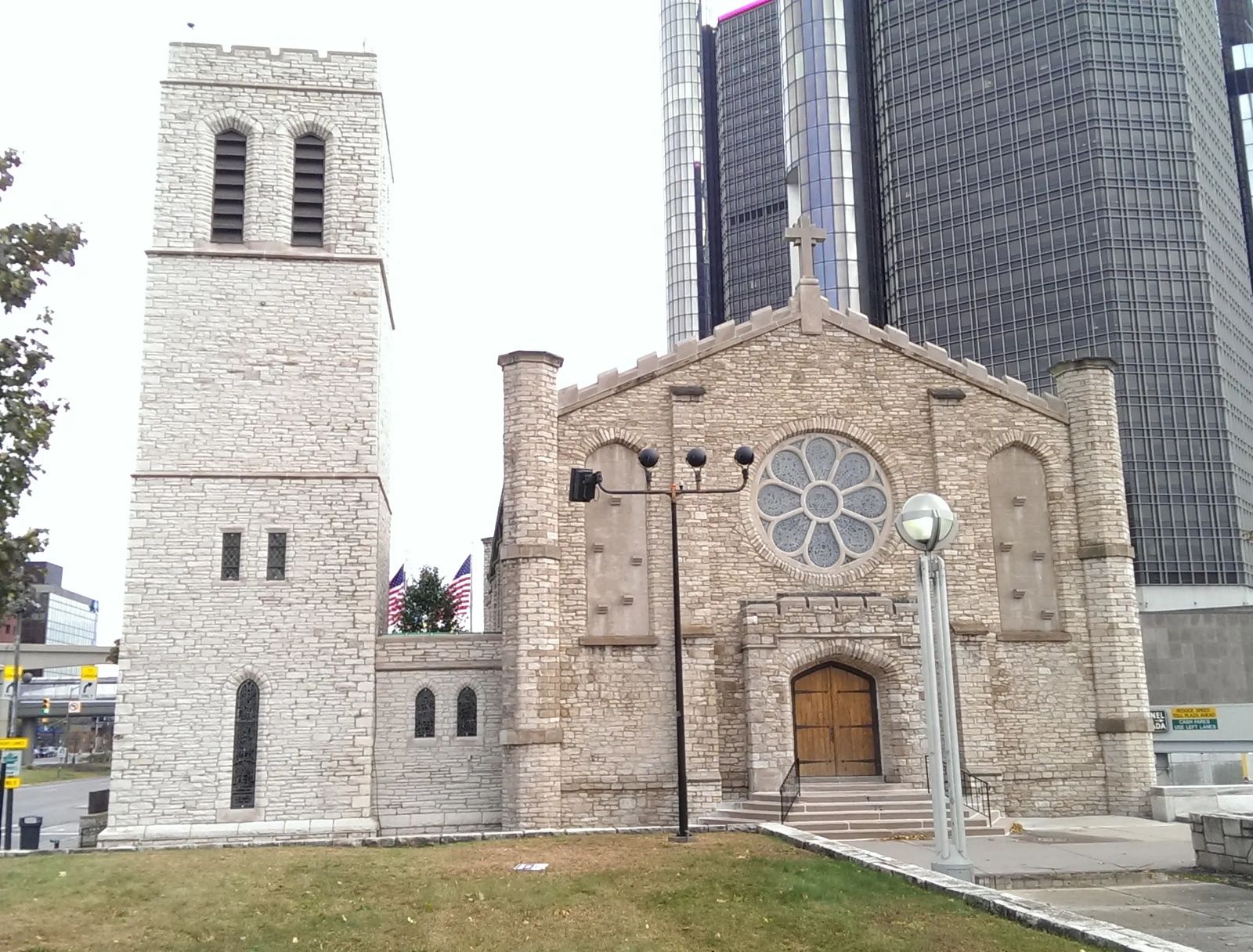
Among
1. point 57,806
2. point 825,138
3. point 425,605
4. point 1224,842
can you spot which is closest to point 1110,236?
point 825,138

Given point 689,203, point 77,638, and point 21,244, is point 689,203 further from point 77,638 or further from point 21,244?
point 21,244

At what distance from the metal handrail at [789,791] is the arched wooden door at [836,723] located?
63cm

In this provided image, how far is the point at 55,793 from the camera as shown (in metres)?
49.2

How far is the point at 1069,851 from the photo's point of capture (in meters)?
17.8

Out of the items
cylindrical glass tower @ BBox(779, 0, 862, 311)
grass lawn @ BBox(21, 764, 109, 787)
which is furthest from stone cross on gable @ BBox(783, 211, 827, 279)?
cylindrical glass tower @ BBox(779, 0, 862, 311)

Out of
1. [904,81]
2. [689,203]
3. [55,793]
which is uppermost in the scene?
[689,203]

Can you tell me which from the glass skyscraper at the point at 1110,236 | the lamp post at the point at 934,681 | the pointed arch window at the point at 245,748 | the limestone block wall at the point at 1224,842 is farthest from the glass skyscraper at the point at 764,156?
the lamp post at the point at 934,681

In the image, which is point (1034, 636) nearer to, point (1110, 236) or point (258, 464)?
point (258, 464)

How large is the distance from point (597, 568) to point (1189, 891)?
473 inches

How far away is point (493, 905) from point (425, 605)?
31.6 m

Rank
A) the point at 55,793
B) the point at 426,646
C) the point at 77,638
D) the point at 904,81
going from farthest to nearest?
the point at 77,638 → the point at 904,81 → the point at 55,793 → the point at 426,646

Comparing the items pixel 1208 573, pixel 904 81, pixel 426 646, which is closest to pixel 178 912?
pixel 426 646

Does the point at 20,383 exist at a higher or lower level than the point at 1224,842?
higher

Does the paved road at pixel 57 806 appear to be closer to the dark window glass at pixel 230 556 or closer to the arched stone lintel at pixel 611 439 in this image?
the dark window glass at pixel 230 556
